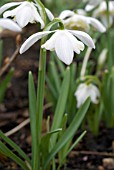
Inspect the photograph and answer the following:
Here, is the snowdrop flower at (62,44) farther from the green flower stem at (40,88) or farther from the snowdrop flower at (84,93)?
the snowdrop flower at (84,93)

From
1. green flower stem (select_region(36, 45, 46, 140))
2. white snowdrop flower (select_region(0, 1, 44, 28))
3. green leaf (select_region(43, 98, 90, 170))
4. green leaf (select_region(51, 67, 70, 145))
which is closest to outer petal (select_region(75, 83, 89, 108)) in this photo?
green leaf (select_region(51, 67, 70, 145))

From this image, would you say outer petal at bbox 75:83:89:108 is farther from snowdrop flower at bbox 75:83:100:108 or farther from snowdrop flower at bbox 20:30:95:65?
snowdrop flower at bbox 20:30:95:65

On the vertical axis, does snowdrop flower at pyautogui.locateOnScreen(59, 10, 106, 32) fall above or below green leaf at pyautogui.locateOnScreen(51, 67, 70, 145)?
above

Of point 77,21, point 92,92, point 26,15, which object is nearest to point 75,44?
point 26,15

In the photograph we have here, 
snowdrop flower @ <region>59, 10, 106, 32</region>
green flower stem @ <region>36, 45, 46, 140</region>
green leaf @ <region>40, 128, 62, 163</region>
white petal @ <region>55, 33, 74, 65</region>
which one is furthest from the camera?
snowdrop flower @ <region>59, 10, 106, 32</region>

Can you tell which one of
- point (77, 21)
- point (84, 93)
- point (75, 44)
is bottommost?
point (84, 93)

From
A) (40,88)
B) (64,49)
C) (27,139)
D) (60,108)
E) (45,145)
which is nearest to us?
(64,49)

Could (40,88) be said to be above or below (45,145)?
above

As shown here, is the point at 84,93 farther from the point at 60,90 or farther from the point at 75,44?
the point at 75,44

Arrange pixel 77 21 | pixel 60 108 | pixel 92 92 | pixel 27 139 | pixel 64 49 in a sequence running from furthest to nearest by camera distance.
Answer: pixel 27 139 → pixel 92 92 → pixel 77 21 → pixel 60 108 → pixel 64 49
